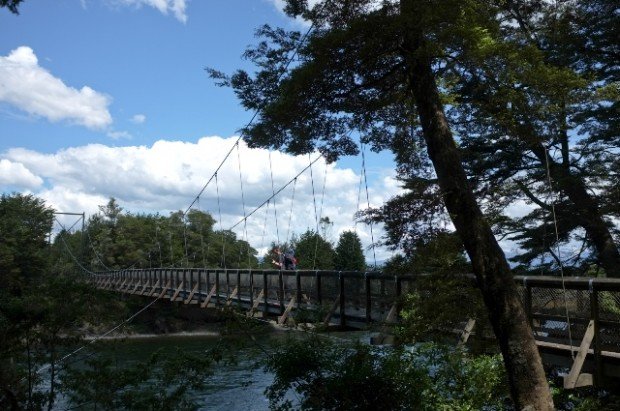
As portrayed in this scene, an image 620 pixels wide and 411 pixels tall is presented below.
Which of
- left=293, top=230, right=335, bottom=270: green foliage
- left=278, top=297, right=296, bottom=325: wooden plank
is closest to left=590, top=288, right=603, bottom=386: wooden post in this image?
left=278, top=297, right=296, bottom=325: wooden plank

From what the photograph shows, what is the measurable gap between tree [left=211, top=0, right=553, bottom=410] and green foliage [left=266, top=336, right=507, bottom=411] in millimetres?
599

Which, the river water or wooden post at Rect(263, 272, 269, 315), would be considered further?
wooden post at Rect(263, 272, 269, 315)

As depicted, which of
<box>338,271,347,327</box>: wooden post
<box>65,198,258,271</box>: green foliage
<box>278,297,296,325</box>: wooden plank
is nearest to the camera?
<box>338,271,347,327</box>: wooden post

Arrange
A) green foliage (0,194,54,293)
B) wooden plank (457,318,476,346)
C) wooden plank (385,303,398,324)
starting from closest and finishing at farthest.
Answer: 1. wooden plank (457,318,476,346)
2. wooden plank (385,303,398,324)
3. green foliage (0,194,54,293)

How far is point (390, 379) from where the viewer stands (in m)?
6.18

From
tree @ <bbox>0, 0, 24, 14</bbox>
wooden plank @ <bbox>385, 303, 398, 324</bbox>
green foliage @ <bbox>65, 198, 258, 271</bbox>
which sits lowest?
wooden plank @ <bbox>385, 303, 398, 324</bbox>

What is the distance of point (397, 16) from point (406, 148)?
2130mm

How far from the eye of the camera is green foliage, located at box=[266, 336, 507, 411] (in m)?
6.07

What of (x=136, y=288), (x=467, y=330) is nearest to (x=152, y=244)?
(x=136, y=288)

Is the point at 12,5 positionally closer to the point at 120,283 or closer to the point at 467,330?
the point at 467,330

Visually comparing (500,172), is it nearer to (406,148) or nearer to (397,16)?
(406,148)

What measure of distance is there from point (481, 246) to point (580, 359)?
1596mm

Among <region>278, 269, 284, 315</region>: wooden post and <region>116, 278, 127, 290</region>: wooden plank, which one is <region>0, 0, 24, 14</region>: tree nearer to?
<region>278, 269, 284, 315</region>: wooden post

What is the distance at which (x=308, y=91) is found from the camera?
6805 millimetres
